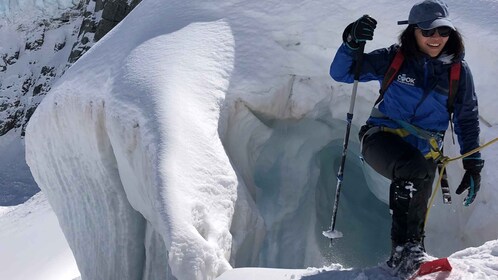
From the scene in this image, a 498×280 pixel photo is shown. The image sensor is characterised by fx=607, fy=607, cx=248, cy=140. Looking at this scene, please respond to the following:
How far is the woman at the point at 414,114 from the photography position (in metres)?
2.87

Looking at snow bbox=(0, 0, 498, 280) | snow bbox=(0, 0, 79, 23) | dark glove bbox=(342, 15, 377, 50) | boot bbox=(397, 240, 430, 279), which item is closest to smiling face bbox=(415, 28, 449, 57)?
dark glove bbox=(342, 15, 377, 50)

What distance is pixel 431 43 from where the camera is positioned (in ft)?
9.98

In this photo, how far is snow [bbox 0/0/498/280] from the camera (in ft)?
13.2

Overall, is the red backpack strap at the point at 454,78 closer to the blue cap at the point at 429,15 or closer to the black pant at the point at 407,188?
the blue cap at the point at 429,15

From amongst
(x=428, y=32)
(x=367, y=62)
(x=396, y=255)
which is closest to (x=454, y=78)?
(x=428, y=32)

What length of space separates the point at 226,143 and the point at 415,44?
6.42 ft

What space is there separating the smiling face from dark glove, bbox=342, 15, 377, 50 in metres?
0.25

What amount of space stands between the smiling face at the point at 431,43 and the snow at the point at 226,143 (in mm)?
1415

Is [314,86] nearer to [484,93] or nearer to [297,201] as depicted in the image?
[297,201]

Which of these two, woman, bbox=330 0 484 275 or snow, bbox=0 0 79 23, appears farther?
snow, bbox=0 0 79 23

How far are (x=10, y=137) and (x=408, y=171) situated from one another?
25743 millimetres

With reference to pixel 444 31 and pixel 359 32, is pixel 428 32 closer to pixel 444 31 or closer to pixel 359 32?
pixel 444 31

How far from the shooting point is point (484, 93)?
438cm

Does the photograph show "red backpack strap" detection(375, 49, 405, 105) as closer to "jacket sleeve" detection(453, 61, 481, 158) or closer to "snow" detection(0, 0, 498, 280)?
"jacket sleeve" detection(453, 61, 481, 158)
